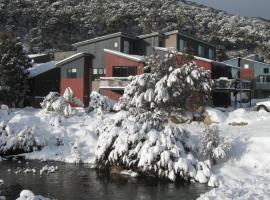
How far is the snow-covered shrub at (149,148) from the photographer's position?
27.0 meters

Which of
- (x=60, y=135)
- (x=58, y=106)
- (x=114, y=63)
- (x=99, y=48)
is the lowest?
(x=60, y=135)

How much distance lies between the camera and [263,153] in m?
29.1

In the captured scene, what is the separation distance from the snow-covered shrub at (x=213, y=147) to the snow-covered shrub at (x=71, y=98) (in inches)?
842

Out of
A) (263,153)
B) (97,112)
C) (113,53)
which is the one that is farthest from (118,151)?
(113,53)

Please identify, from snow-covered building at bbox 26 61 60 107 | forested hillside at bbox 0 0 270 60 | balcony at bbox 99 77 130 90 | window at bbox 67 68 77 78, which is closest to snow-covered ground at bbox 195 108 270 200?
balcony at bbox 99 77 130 90

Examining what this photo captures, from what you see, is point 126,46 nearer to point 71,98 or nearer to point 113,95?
point 113,95

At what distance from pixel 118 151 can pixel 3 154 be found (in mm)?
10724

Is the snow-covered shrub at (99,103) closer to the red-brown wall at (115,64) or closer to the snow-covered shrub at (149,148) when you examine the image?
the red-brown wall at (115,64)

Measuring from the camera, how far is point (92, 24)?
368 feet

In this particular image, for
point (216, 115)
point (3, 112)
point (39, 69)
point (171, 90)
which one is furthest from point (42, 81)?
point (216, 115)

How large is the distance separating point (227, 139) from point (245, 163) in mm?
2292

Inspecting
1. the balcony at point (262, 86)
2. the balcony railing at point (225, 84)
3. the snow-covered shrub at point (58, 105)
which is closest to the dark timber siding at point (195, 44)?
the balcony railing at point (225, 84)

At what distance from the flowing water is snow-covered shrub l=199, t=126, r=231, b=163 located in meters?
3.70

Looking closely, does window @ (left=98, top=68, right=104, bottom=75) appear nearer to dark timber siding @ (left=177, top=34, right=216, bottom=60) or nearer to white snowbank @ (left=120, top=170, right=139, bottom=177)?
dark timber siding @ (left=177, top=34, right=216, bottom=60)
